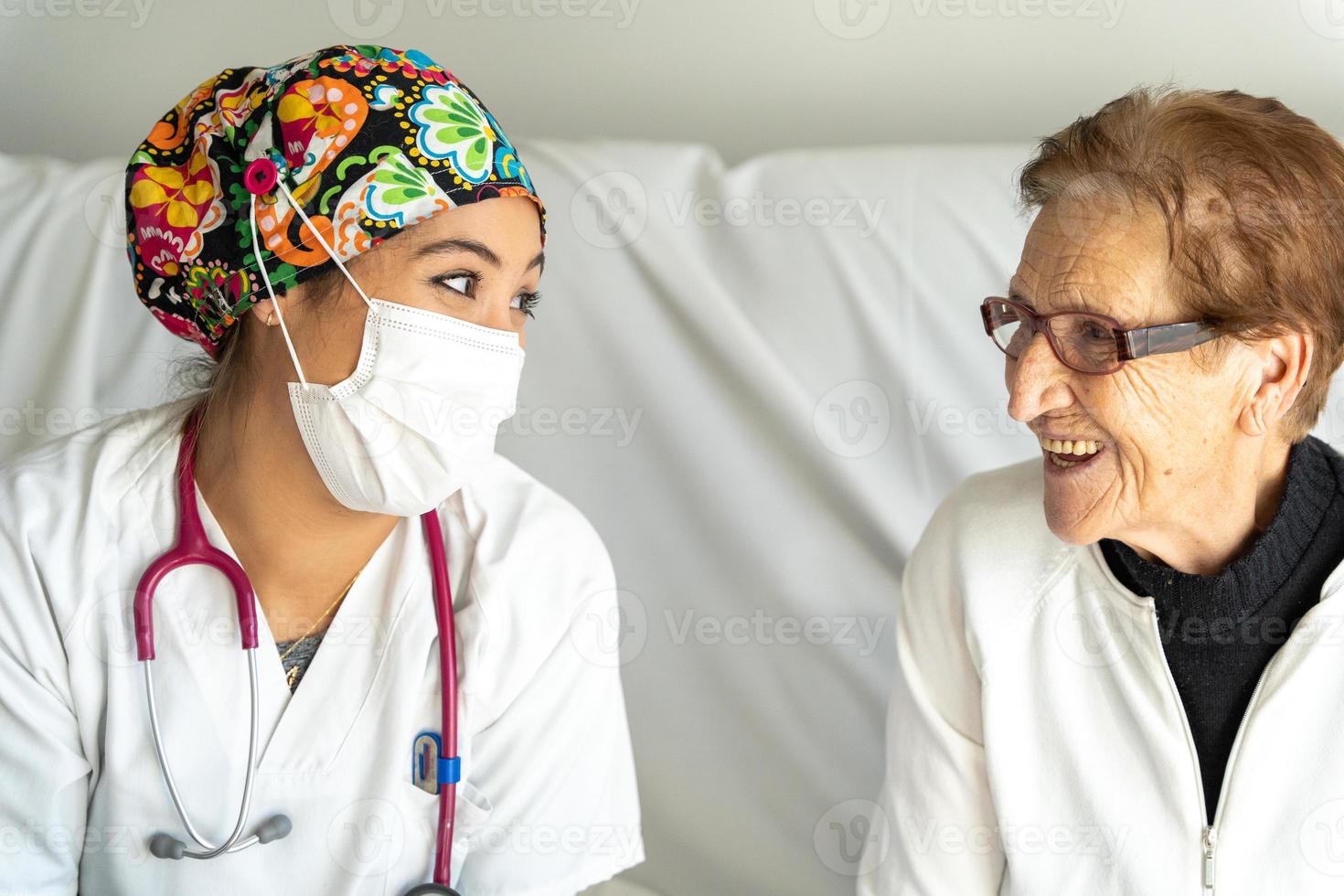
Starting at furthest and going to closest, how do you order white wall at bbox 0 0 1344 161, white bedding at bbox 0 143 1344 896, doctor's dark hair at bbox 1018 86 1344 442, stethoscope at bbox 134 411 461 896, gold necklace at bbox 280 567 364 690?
white wall at bbox 0 0 1344 161, white bedding at bbox 0 143 1344 896, gold necklace at bbox 280 567 364 690, stethoscope at bbox 134 411 461 896, doctor's dark hair at bbox 1018 86 1344 442

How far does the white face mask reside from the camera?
1.38 m

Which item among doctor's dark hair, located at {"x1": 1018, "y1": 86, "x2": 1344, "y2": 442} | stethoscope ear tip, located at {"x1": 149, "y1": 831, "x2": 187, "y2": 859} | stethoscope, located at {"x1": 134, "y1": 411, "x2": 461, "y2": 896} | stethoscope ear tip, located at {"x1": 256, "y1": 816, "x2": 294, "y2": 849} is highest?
doctor's dark hair, located at {"x1": 1018, "y1": 86, "x2": 1344, "y2": 442}

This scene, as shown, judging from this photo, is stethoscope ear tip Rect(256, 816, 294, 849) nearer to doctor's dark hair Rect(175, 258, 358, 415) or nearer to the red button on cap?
doctor's dark hair Rect(175, 258, 358, 415)

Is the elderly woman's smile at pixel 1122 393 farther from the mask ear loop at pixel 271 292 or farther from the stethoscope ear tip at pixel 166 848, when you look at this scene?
the stethoscope ear tip at pixel 166 848

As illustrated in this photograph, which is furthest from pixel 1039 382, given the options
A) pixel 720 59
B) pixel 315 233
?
pixel 720 59

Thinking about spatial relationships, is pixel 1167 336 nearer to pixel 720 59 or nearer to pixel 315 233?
pixel 315 233

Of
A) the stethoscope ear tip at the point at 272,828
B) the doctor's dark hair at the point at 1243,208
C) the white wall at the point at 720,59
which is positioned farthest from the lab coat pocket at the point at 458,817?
the white wall at the point at 720,59

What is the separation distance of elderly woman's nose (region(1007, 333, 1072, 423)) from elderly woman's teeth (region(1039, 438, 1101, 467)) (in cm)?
5

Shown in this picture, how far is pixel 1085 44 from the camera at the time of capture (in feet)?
7.47

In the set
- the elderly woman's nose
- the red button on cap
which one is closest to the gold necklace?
the red button on cap

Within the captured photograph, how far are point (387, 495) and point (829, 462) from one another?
34.9 inches

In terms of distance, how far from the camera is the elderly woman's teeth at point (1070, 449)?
1.36m

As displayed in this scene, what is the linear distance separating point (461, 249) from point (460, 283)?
41 millimetres

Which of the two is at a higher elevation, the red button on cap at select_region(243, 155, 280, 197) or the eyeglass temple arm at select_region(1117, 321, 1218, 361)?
the eyeglass temple arm at select_region(1117, 321, 1218, 361)
